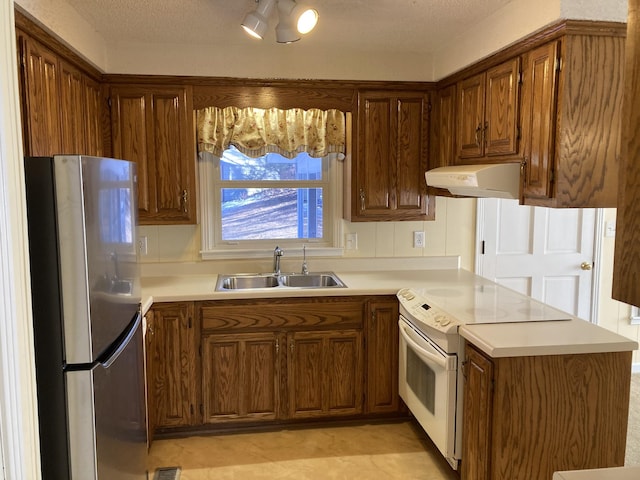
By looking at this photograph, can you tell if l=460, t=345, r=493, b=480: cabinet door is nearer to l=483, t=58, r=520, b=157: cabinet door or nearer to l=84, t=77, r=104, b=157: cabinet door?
l=483, t=58, r=520, b=157: cabinet door

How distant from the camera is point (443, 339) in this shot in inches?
97.1

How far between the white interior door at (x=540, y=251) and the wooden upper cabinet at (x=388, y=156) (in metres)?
0.62

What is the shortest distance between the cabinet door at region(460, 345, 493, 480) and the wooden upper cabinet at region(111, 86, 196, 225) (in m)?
1.87

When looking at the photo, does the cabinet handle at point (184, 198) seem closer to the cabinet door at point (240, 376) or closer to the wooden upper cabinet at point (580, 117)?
the cabinet door at point (240, 376)

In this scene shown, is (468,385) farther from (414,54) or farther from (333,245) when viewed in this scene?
(414,54)

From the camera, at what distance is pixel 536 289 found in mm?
3865

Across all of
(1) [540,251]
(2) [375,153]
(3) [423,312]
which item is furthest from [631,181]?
(1) [540,251]

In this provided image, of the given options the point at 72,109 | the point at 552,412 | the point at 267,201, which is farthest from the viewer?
the point at 267,201

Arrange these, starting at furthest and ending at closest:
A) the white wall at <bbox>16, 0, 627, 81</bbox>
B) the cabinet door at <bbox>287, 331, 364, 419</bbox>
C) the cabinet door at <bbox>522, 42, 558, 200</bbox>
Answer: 1. the cabinet door at <bbox>287, 331, 364, 419</bbox>
2. the white wall at <bbox>16, 0, 627, 81</bbox>
3. the cabinet door at <bbox>522, 42, 558, 200</bbox>

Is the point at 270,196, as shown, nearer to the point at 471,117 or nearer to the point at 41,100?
the point at 471,117

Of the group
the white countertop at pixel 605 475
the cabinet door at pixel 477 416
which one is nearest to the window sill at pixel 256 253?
the cabinet door at pixel 477 416

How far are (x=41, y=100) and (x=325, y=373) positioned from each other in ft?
6.68

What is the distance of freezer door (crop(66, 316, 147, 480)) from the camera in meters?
1.64

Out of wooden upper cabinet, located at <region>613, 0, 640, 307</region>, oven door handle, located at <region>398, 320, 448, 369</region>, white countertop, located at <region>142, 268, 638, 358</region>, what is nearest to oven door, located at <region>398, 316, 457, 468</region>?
oven door handle, located at <region>398, 320, 448, 369</region>
